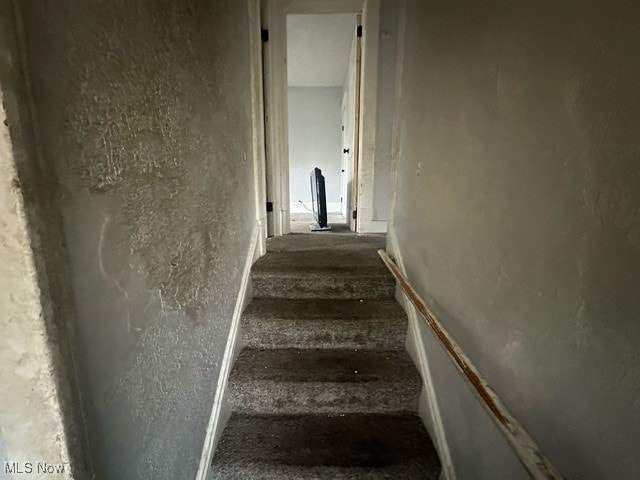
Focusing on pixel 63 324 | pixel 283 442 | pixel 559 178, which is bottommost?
pixel 283 442

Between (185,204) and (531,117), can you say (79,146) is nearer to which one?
(185,204)

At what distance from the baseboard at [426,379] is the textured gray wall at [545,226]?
0.25 ft

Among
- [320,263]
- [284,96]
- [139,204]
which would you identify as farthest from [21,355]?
[284,96]

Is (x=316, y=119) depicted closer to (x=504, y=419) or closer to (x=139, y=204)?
(x=139, y=204)

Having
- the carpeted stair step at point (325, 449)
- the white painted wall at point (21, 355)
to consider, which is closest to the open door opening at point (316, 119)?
the carpeted stair step at point (325, 449)

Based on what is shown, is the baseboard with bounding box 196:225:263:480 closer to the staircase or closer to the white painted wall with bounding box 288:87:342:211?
the staircase

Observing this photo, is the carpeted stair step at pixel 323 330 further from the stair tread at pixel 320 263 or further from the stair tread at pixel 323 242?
the stair tread at pixel 323 242

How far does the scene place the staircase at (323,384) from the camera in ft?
4.17

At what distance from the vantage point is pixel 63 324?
521mm

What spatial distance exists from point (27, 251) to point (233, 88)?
1.32 metres

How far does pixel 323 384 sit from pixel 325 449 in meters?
0.26

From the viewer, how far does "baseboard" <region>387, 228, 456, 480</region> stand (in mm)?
1231

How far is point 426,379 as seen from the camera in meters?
1.42

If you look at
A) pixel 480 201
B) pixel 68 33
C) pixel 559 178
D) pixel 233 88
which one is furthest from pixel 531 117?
pixel 233 88
